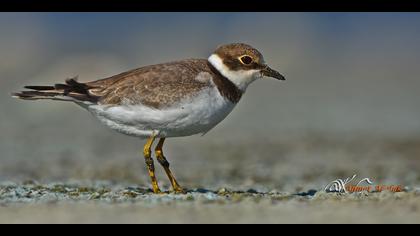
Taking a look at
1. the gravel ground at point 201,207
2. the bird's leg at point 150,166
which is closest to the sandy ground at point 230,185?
the gravel ground at point 201,207

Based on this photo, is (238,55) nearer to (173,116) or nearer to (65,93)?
(173,116)

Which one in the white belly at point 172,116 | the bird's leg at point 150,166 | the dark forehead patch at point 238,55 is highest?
the dark forehead patch at point 238,55

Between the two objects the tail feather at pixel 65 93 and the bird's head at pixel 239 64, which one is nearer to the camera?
the tail feather at pixel 65 93

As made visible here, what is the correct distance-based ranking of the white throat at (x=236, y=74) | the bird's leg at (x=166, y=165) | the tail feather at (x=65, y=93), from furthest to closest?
the bird's leg at (x=166, y=165)
the white throat at (x=236, y=74)
the tail feather at (x=65, y=93)

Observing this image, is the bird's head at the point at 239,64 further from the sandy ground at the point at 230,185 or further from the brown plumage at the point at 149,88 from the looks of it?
the sandy ground at the point at 230,185

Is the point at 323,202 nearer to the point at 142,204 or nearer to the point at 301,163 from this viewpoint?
the point at 142,204

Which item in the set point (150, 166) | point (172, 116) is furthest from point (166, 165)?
point (172, 116)

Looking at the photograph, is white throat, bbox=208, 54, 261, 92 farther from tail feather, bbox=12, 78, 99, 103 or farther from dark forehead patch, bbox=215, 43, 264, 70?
tail feather, bbox=12, 78, 99, 103
